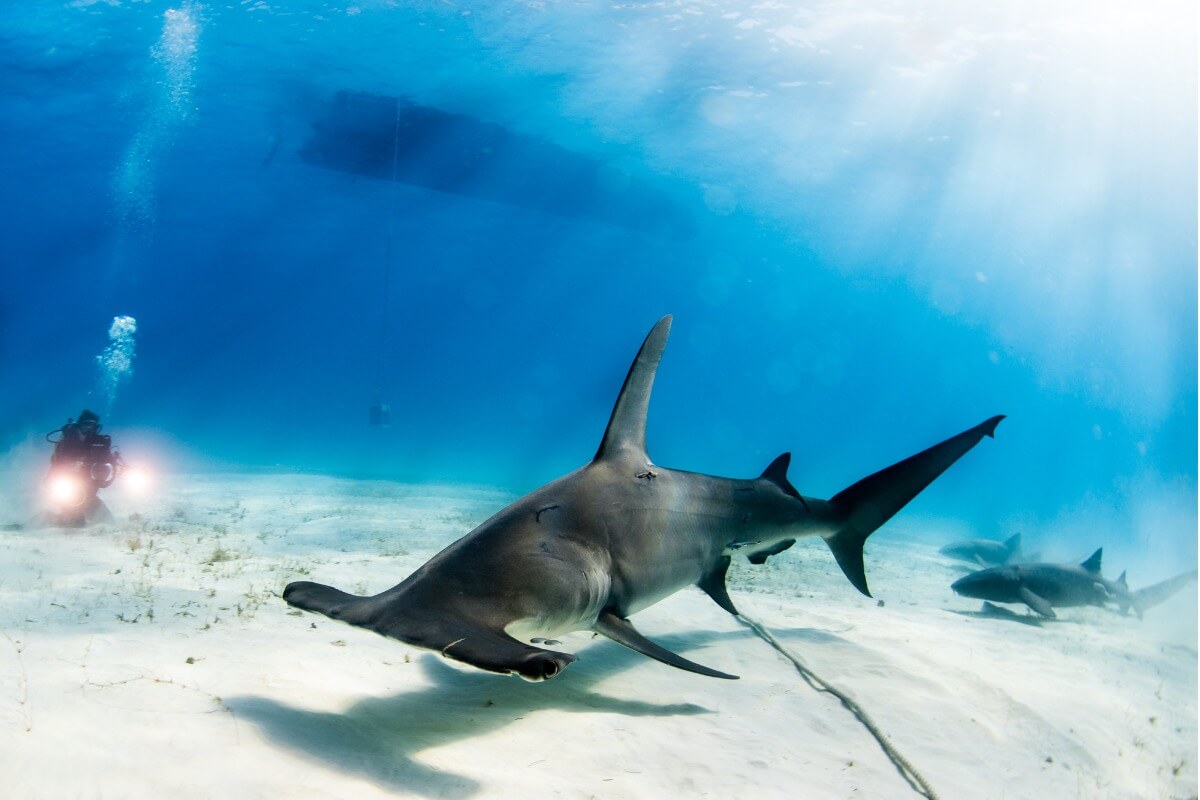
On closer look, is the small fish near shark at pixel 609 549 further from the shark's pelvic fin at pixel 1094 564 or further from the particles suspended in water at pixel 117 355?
the particles suspended in water at pixel 117 355

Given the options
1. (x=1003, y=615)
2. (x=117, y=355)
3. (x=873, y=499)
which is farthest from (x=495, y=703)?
(x=117, y=355)

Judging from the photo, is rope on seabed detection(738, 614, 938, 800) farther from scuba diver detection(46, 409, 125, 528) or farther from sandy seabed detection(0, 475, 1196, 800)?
scuba diver detection(46, 409, 125, 528)

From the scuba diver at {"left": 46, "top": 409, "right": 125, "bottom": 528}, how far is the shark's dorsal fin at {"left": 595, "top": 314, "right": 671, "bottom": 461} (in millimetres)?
9285

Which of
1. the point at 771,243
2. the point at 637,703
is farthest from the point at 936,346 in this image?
the point at 637,703

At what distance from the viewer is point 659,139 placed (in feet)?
103

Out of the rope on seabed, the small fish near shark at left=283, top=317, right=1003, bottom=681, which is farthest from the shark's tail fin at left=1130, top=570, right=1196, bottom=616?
the rope on seabed

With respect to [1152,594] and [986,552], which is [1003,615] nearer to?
[1152,594]

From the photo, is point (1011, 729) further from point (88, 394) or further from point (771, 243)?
point (88, 394)

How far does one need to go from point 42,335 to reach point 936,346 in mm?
189685

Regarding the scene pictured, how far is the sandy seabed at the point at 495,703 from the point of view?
2273mm

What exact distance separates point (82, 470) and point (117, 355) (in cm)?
14832

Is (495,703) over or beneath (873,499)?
beneath

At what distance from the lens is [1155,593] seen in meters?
11.9

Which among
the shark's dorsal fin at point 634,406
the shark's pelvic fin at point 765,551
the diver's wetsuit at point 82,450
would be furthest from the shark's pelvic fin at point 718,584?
the diver's wetsuit at point 82,450
